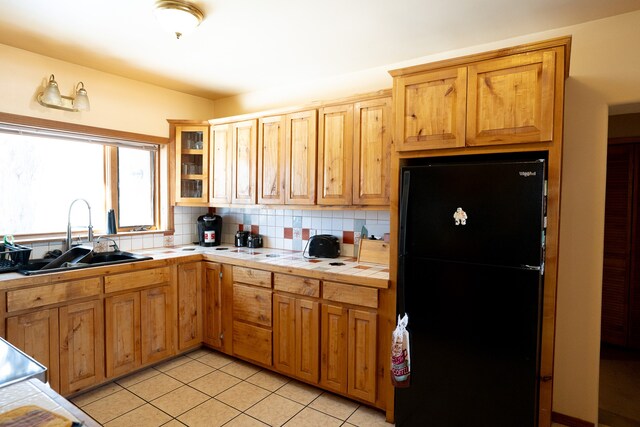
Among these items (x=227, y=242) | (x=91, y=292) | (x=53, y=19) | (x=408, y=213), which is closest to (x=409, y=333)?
(x=408, y=213)

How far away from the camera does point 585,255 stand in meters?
2.16

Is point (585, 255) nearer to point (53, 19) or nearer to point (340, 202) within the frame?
point (340, 202)

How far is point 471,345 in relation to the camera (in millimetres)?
1851

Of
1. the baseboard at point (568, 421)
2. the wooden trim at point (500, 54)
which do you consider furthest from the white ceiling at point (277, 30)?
the baseboard at point (568, 421)

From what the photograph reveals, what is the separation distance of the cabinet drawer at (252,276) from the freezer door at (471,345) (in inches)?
44.7

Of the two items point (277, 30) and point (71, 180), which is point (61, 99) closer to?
point (71, 180)

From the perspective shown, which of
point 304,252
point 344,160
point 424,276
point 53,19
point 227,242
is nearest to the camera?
point 424,276

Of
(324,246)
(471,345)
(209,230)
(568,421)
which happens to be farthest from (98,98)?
(568,421)

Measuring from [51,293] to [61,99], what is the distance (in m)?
1.47

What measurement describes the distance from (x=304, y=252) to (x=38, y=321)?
6.06 feet

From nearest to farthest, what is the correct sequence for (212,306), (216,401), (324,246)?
(216,401)
(324,246)
(212,306)

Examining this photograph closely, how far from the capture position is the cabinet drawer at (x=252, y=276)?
8.96 ft

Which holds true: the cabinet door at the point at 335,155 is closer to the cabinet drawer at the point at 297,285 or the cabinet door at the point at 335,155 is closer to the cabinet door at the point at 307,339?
the cabinet drawer at the point at 297,285

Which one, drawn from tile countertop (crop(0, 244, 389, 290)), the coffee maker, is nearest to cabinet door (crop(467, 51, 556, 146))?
tile countertop (crop(0, 244, 389, 290))
